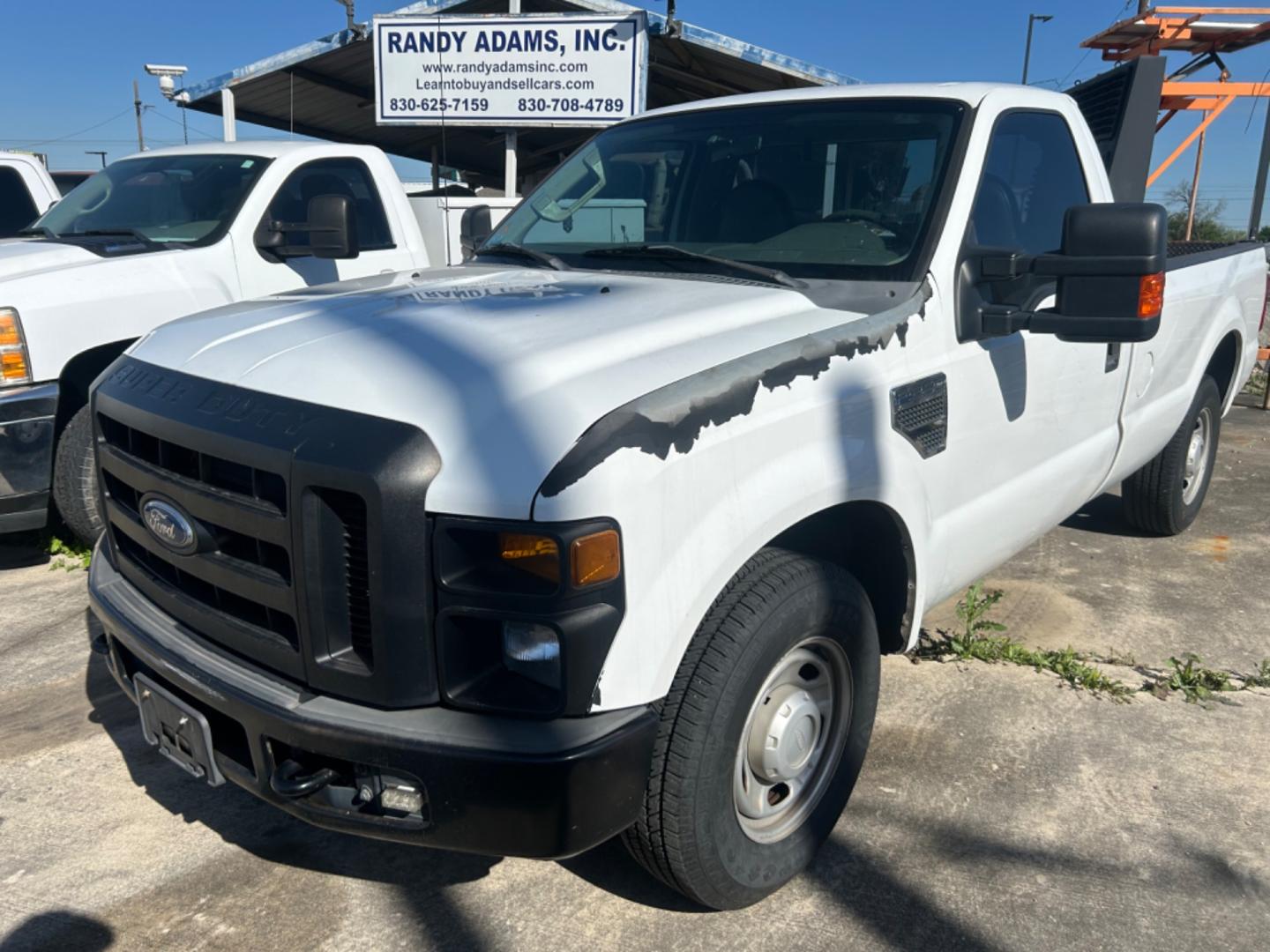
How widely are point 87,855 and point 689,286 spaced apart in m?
2.27

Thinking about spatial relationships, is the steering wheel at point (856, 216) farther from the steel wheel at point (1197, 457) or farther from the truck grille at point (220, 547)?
the steel wheel at point (1197, 457)

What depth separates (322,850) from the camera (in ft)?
9.52

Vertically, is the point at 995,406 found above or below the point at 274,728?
above

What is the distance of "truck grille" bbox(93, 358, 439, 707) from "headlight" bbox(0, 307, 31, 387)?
242 centimetres

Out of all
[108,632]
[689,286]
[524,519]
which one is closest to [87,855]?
[108,632]

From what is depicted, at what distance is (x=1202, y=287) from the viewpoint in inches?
184

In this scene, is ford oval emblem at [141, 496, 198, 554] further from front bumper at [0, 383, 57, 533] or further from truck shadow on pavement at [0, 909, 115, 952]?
front bumper at [0, 383, 57, 533]

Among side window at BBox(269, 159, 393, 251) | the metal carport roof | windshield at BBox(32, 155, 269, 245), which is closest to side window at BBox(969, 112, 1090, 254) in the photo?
side window at BBox(269, 159, 393, 251)

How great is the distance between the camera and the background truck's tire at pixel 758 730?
7.21 feet

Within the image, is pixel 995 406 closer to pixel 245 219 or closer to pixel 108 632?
pixel 108 632

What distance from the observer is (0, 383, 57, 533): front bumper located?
439cm

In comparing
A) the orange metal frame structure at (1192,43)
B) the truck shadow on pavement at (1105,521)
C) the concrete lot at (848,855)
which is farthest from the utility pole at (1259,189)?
the concrete lot at (848,855)

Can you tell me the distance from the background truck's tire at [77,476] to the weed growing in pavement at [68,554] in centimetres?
44

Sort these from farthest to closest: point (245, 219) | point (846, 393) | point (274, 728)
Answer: point (245, 219) < point (846, 393) < point (274, 728)
